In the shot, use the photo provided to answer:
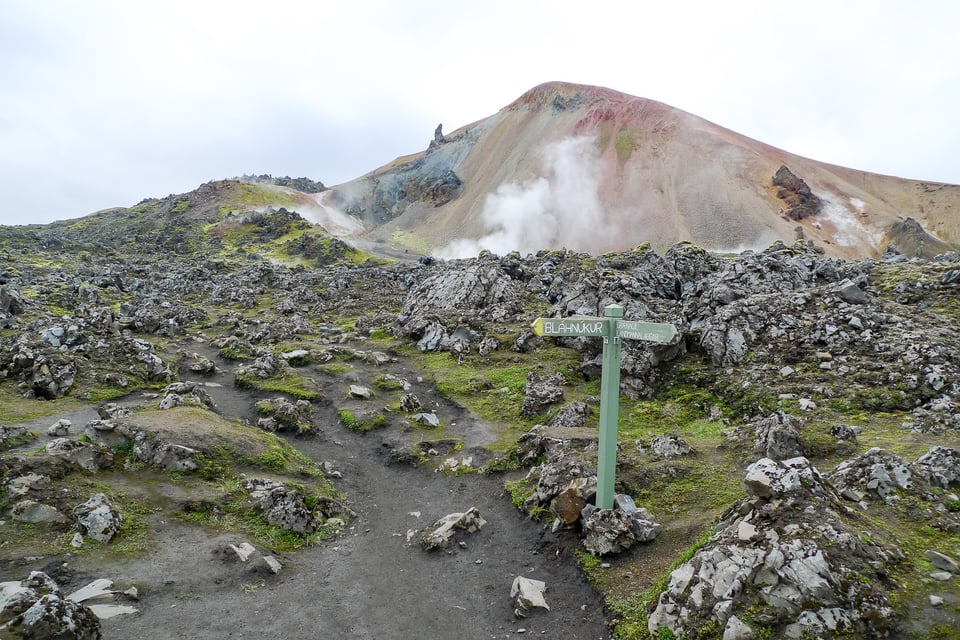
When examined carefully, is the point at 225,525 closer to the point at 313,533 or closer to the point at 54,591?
the point at 313,533

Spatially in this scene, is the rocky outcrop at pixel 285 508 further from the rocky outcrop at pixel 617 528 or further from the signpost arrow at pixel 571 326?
the signpost arrow at pixel 571 326

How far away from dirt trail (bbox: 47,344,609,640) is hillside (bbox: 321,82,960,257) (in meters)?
84.1

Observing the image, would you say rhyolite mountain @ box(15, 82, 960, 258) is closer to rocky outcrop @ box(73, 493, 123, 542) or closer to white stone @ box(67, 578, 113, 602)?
rocky outcrop @ box(73, 493, 123, 542)

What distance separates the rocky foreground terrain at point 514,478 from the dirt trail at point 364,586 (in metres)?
0.06

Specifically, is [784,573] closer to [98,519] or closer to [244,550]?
[244,550]

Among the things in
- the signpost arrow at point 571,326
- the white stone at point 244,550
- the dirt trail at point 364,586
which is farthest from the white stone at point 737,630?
the white stone at point 244,550

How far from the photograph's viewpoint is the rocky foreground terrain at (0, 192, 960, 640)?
759cm

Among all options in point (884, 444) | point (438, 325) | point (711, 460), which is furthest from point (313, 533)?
point (438, 325)

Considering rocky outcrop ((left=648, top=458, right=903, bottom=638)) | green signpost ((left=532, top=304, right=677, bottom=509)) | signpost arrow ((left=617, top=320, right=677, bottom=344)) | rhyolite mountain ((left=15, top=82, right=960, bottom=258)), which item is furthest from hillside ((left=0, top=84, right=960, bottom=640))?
rhyolite mountain ((left=15, top=82, right=960, bottom=258))

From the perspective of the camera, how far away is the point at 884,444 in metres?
12.6

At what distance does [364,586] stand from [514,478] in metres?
6.26

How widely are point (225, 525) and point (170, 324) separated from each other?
3365 cm

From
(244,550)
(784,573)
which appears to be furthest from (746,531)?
(244,550)

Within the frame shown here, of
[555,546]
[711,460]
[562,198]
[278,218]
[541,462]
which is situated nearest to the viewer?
[555,546]
